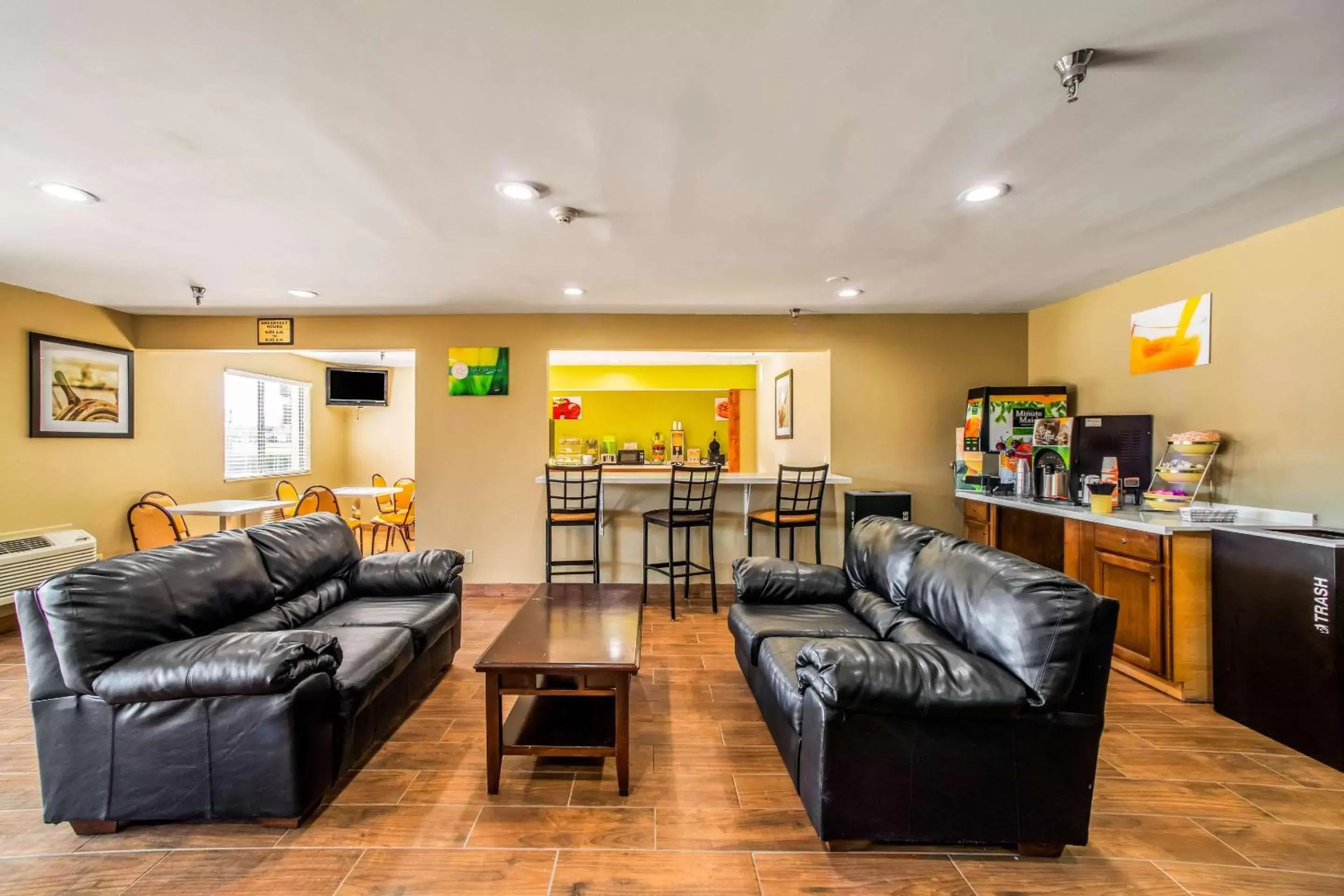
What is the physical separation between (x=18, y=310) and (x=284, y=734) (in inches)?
179

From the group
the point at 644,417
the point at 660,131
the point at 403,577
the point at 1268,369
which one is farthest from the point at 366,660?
the point at 644,417

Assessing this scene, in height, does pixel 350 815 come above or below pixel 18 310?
below

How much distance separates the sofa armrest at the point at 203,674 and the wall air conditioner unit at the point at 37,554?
2883 mm

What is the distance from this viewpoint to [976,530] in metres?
4.52

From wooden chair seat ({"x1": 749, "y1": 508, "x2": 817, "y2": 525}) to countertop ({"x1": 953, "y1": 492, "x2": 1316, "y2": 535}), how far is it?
5.00 ft

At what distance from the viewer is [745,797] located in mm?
2035

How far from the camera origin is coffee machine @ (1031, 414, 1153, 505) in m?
3.65

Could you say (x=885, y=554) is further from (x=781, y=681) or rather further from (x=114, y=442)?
(x=114, y=442)

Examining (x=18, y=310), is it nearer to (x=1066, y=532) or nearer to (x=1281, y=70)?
(x=1281, y=70)

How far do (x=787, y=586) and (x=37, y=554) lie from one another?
16.6 ft

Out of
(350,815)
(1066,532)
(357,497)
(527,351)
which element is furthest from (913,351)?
(357,497)

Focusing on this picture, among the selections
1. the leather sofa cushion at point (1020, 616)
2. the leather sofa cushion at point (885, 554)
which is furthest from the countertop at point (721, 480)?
the leather sofa cushion at point (1020, 616)

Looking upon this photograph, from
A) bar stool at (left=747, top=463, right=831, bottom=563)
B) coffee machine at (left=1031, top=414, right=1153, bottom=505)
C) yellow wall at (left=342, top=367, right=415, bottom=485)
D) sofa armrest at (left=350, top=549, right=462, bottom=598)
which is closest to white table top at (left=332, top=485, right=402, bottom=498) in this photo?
yellow wall at (left=342, top=367, right=415, bottom=485)

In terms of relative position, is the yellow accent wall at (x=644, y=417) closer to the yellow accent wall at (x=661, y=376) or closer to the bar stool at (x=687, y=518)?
the yellow accent wall at (x=661, y=376)
